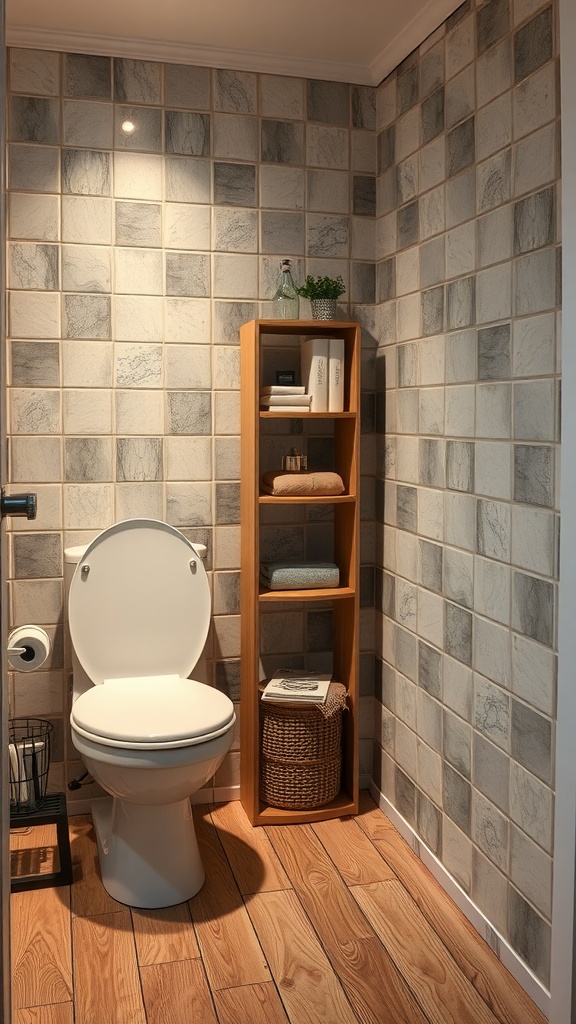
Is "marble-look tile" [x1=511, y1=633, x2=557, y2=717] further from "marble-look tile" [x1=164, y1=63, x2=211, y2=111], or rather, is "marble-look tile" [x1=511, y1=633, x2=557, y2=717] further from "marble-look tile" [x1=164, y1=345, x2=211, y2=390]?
"marble-look tile" [x1=164, y1=63, x2=211, y2=111]

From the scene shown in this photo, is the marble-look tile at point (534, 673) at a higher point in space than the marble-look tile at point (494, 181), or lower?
lower

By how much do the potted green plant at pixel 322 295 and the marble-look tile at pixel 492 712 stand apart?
3.88 ft

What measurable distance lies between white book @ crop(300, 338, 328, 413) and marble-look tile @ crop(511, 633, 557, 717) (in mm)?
1007

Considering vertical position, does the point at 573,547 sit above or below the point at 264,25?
below

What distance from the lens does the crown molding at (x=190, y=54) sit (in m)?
2.50

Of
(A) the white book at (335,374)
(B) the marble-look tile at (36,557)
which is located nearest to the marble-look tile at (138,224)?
(A) the white book at (335,374)

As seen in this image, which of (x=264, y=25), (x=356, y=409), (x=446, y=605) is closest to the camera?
(x=446, y=605)

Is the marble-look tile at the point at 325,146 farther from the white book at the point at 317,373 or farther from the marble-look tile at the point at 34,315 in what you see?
the marble-look tile at the point at 34,315

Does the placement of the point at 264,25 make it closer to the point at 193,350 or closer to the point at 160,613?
the point at 193,350

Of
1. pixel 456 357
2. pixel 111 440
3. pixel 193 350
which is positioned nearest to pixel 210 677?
pixel 111 440

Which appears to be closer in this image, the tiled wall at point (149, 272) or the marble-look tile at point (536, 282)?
the marble-look tile at point (536, 282)

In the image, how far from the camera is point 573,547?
155cm

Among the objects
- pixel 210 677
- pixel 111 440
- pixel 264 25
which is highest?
pixel 264 25

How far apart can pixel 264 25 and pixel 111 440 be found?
1250mm
